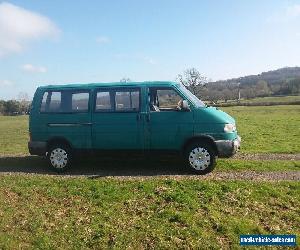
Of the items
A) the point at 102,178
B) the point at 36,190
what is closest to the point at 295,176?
the point at 102,178

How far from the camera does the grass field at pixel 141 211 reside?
23.1 feet

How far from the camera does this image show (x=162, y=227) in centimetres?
727

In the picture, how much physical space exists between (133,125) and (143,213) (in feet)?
9.95

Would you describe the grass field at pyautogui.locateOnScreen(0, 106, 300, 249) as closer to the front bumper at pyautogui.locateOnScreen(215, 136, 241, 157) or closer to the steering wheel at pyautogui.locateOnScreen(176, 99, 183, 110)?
the front bumper at pyautogui.locateOnScreen(215, 136, 241, 157)

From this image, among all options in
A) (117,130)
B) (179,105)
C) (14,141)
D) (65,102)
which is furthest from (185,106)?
(14,141)

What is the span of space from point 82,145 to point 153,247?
4.75m

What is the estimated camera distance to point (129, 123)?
10297 millimetres

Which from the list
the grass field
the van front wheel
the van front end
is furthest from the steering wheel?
the van front wheel

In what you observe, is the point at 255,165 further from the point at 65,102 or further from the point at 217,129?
the point at 65,102

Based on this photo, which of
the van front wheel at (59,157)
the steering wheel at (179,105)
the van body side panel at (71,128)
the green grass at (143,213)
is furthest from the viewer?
the van front wheel at (59,157)

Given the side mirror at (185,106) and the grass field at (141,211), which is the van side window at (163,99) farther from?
the grass field at (141,211)

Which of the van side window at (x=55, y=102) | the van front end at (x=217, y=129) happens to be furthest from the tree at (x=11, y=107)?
the van front end at (x=217, y=129)

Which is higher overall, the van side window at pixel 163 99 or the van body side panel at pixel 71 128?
the van side window at pixel 163 99

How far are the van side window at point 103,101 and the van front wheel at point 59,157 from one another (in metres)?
1.57
